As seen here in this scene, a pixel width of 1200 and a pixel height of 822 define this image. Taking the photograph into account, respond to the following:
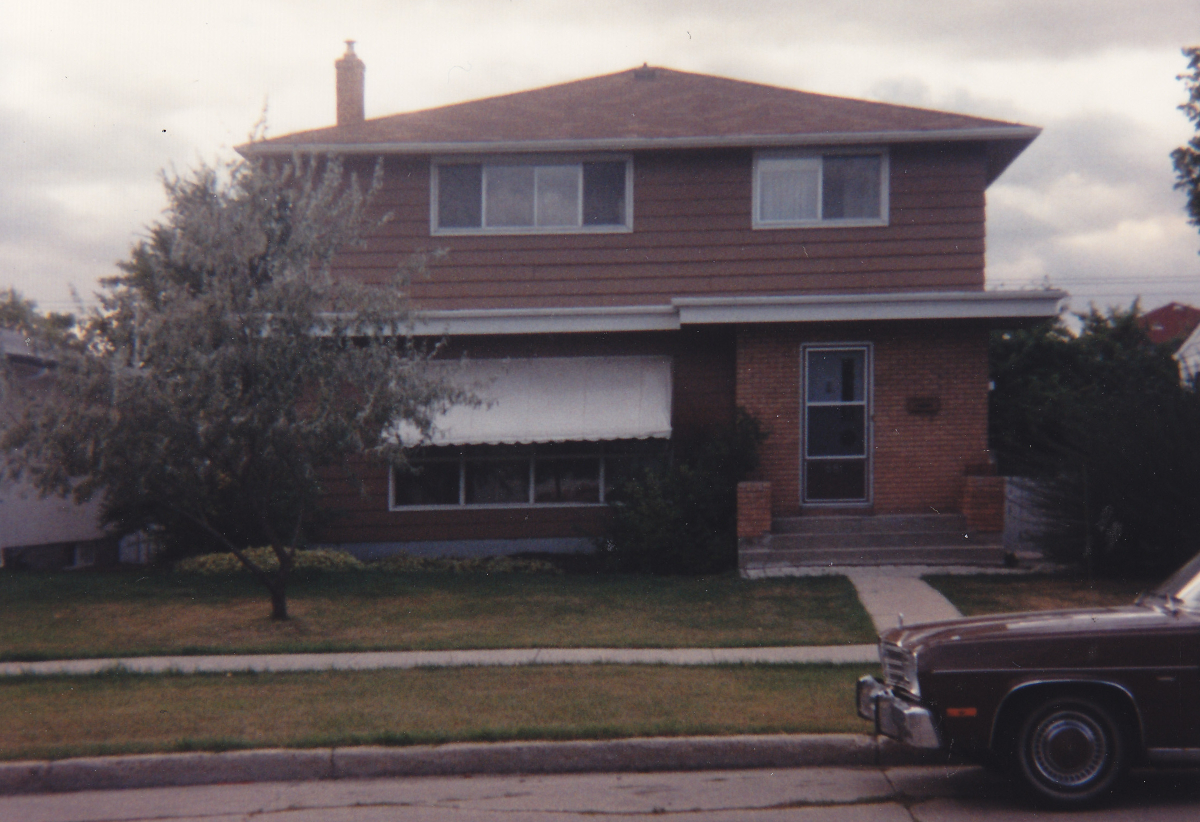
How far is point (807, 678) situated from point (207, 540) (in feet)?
31.8

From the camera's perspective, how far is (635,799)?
604 cm

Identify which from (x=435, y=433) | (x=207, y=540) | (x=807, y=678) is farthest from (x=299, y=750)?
(x=207, y=540)

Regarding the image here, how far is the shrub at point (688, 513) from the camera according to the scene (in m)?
13.6

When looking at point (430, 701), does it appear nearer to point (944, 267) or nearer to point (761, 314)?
point (761, 314)

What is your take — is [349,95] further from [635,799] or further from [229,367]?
[635,799]

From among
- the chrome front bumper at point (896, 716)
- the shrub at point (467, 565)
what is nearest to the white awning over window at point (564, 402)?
the shrub at point (467, 565)

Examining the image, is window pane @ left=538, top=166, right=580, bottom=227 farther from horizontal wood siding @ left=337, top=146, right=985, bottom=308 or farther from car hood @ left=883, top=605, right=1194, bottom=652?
car hood @ left=883, top=605, right=1194, bottom=652

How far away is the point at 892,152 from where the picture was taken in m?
15.6

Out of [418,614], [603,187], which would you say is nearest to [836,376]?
[603,187]

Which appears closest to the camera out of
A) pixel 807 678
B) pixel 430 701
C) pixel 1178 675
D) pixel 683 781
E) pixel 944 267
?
pixel 1178 675

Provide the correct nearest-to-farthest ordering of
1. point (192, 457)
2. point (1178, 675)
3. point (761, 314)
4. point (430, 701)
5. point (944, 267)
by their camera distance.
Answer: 1. point (1178, 675)
2. point (430, 701)
3. point (192, 457)
4. point (761, 314)
5. point (944, 267)

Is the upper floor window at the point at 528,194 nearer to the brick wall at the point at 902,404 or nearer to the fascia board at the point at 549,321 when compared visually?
the fascia board at the point at 549,321

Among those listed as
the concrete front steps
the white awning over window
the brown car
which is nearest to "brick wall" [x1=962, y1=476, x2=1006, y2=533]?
the concrete front steps

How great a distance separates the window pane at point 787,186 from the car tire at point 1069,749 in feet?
36.1
